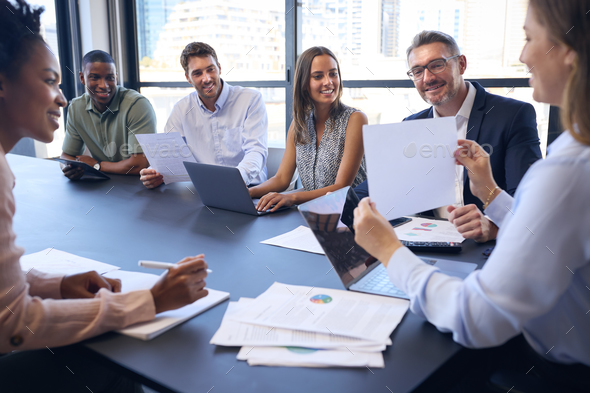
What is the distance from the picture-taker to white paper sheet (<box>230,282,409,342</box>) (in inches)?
33.3

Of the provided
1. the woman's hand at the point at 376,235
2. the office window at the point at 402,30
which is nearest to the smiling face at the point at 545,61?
the woman's hand at the point at 376,235

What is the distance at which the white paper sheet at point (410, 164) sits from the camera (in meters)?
1.15

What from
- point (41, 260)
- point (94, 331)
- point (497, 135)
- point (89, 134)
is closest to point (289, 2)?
point (89, 134)

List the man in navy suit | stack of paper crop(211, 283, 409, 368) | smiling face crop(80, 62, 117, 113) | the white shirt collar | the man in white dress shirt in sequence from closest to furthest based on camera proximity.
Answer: stack of paper crop(211, 283, 409, 368), the man in navy suit, the white shirt collar, the man in white dress shirt, smiling face crop(80, 62, 117, 113)

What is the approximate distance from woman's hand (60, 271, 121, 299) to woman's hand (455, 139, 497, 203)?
0.98m

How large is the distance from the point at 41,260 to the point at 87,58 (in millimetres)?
2260

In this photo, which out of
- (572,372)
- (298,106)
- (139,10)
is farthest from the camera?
(139,10)

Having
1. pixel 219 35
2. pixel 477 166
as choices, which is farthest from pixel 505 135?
pixel 219 35

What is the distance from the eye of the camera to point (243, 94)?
296 cm

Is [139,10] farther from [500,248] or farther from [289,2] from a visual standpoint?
[500,248]

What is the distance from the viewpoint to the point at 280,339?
2.67 ft

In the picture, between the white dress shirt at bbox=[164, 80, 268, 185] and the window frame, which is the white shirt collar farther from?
the white dress shirt at bbox=[164, 80, 268, 185]

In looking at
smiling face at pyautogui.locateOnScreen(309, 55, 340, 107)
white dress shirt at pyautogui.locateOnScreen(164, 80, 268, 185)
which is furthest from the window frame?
smiling face at pyautogui.locateOnScreen(309, 55, 340, 107)

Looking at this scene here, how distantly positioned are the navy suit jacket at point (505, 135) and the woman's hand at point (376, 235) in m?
1.05
